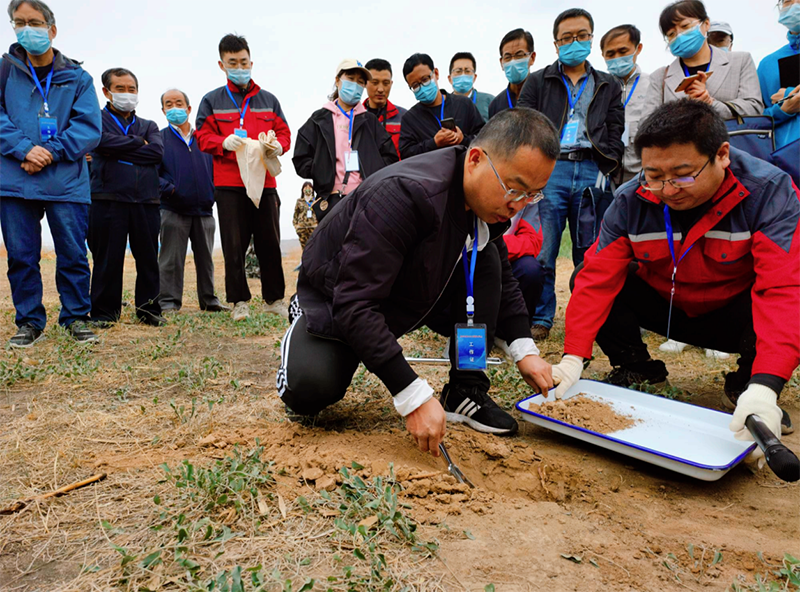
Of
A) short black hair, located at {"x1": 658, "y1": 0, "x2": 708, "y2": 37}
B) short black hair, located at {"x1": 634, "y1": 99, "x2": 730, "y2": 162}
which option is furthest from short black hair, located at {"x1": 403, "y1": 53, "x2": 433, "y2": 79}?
short black hair, located at {"x1": 634, "y1": 99, "x2": 730, "y2": 162}

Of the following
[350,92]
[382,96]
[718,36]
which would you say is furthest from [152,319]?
[718,36]

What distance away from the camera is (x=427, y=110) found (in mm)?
4844

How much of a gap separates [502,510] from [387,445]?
0.59 m

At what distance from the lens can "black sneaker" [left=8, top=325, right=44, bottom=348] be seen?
157 inches

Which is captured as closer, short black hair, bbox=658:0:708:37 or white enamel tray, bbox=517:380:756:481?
white enamel tray, bbox=517:380:756:481

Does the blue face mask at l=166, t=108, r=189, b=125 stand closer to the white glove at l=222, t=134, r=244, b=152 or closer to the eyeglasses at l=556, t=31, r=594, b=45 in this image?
the white glove at l=222, t=134, r=244, b=152

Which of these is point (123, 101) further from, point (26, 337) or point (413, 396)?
point (413, 396)

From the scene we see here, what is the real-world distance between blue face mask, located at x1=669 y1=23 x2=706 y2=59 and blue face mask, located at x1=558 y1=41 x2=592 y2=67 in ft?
2.01

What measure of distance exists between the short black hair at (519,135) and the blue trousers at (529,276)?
216cm

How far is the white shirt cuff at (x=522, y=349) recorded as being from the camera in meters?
2.59

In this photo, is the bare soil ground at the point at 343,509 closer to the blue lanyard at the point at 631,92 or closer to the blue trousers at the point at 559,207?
the blue trousers at the point at 559,207

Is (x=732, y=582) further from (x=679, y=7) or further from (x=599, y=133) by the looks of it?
(x=679, y=7)

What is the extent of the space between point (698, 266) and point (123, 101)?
4.80m

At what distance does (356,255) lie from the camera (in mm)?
2062
